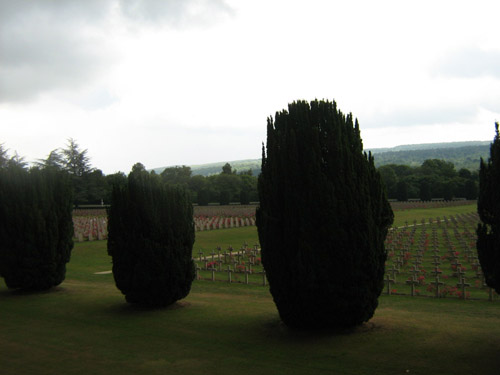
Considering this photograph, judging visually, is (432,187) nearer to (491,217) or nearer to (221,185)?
(221,185)

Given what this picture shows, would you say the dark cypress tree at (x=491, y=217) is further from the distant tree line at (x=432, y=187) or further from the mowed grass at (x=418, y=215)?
the distant tree line at (x=432, y=187)

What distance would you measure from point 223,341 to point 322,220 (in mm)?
2606

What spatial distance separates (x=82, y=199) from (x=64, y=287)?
70.5m

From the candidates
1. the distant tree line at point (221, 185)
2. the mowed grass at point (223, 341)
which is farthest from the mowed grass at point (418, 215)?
the mowed grass at point (223, 341)

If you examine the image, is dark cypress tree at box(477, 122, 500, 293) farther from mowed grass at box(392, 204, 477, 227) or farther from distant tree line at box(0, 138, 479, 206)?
distant tree line at box(0, 138, 479, 206)

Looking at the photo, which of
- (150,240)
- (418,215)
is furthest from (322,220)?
(418,215)

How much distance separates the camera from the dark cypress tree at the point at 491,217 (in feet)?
20.6

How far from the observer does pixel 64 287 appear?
43.4ft

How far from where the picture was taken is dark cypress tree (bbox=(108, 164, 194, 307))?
991 cm

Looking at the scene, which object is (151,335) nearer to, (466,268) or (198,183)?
(466,268)

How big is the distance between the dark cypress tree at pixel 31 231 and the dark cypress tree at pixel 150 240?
3076 mm

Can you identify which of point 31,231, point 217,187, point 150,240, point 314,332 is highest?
point 217,187

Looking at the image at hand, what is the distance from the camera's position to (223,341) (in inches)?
300

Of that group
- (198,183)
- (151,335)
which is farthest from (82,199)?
(151,335)
